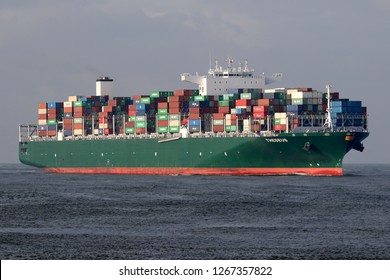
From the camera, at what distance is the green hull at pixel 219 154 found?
8400 centimetres

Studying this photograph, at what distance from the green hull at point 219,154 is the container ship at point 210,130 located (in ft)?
0.30

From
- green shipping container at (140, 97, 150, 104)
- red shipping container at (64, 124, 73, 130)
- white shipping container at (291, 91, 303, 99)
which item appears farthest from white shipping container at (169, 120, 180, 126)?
red shipping container at (64, 124, 73, 130)

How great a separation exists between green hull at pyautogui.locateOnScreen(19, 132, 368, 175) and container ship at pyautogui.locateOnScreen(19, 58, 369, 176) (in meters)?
0.09

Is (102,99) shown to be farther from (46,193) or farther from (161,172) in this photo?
(46,193)

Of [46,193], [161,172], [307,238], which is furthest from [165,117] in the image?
[307,238]

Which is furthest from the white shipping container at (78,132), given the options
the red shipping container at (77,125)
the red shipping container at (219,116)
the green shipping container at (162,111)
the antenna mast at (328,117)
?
the antenna mast at (328,117)

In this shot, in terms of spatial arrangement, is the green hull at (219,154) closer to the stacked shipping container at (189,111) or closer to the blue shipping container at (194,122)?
the blue shipping container at (194,122)

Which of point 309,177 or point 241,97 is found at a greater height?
point 241,97

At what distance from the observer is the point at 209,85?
339 feet

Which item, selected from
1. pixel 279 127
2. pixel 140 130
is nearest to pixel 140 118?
pixel 140 130

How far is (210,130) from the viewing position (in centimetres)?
9294

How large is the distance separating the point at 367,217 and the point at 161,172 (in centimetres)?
4889

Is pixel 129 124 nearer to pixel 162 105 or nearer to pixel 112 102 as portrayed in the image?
pixel 112 102

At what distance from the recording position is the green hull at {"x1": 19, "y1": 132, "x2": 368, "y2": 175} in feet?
276
